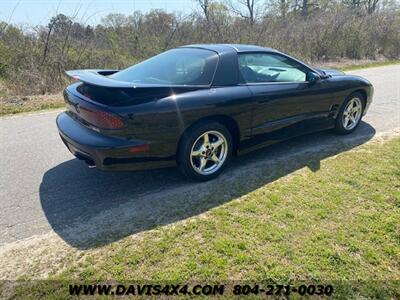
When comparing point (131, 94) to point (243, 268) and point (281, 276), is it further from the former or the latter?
point (281, 276)

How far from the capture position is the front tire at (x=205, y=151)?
3.41 meters

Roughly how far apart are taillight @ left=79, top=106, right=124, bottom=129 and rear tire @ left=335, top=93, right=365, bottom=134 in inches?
135

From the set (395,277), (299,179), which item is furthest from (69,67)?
(395,277)

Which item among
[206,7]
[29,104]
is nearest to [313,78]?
[29,104]

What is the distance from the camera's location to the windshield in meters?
3.53

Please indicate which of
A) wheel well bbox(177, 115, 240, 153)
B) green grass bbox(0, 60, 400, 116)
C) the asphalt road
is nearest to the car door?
wheel well bbox(177, 115, 240, 153)

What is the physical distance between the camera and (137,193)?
3438 mm

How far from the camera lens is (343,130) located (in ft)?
16.4

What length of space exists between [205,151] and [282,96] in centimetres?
129

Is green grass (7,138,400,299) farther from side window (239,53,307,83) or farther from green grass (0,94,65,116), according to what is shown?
green grass (0,94,65,116)

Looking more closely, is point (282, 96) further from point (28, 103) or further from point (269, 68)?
point (28, 103)

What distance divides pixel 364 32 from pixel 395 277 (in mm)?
18664

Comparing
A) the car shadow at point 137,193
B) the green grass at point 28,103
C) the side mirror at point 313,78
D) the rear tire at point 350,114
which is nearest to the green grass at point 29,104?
the green grass at point 28,103

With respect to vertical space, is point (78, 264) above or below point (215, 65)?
below
